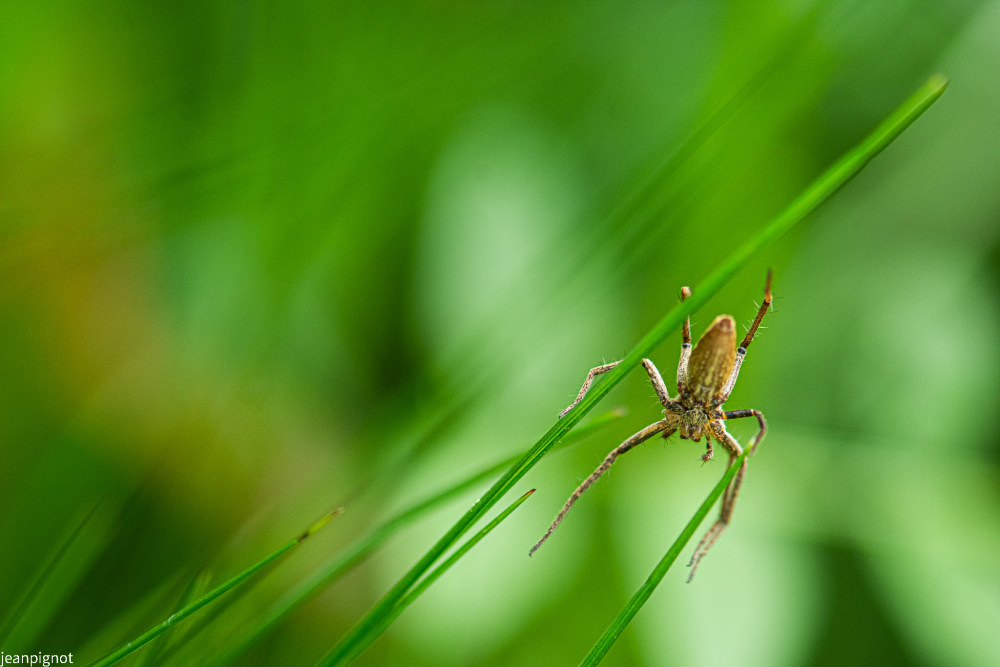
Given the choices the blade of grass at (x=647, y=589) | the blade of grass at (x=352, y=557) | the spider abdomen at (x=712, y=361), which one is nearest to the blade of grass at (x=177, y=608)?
the blade of grass at (x=352, y=557)

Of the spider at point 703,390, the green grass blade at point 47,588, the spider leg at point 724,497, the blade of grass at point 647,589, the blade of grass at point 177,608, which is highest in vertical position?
the green grass blade at point 47,588

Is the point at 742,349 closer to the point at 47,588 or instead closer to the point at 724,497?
the point at 724,497

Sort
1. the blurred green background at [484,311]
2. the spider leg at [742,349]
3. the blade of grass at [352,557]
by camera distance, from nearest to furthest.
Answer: the blade of grass at [352,557]
the spider leg at [742,349]
the blurred green background at [484,311]

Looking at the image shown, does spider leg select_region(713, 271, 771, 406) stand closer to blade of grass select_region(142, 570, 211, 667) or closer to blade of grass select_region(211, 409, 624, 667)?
blade of grass select_region(211, 409, 624, 667)

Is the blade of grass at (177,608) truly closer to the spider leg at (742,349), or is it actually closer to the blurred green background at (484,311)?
the blurred green background at (484,311)

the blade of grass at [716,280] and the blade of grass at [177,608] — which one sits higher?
the blade of grass at [177,608]

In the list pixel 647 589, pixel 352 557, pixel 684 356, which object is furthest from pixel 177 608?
pixel 684 356
